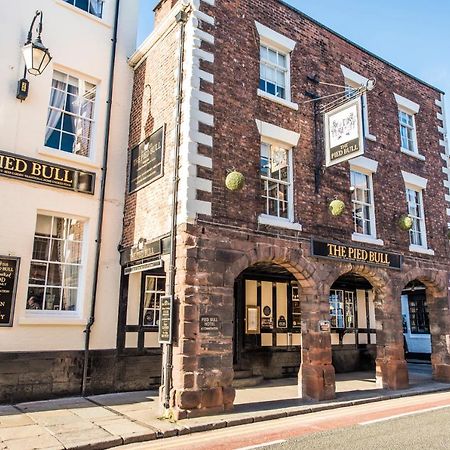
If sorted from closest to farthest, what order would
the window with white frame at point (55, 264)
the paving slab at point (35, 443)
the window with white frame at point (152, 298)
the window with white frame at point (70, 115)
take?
1. the paving slab at point (35, 443)
2. the window with white frame at point (55, 264)
3. the window with white frame at point (70, 115)
4. the window with white frame at point (152, 298)

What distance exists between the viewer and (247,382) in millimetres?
12031

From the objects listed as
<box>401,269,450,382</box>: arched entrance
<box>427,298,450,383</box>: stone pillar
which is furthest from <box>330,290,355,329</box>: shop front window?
<box>427,298,450,383</box>: stone pillar

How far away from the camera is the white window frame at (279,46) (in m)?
10.8

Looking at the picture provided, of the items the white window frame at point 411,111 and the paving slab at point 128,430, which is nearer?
the paving slab at point 128,430

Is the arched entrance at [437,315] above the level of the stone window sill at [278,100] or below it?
below

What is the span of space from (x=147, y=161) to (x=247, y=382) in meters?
6.61

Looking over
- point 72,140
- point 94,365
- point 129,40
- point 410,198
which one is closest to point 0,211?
point 72,140

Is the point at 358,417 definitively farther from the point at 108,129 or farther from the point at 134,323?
the point at 108,129

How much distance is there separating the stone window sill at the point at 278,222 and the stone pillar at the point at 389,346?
363 centimetres

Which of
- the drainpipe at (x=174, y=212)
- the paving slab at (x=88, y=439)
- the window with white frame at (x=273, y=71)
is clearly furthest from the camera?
the window with white frame at (x=273, y=71)

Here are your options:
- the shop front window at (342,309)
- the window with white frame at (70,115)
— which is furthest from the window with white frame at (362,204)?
the window with white frame at (70,115)

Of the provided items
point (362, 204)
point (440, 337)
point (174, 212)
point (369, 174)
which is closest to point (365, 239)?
point (362, 204)

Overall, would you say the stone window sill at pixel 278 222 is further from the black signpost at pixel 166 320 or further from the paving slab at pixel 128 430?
the paving slab at pixel 128 430

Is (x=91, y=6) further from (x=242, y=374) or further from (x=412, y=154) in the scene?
(x=242, y=374)
